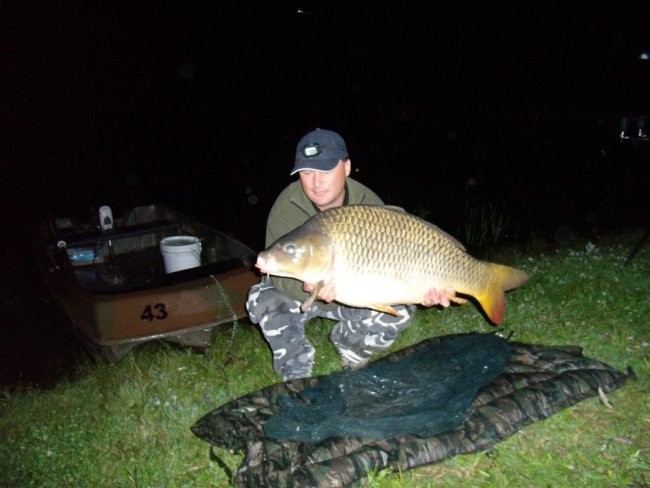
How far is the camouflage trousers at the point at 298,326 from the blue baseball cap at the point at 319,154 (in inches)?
27.1

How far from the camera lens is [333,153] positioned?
236 cm

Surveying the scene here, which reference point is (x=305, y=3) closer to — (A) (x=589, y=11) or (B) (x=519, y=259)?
(A) (x=589, y=11)

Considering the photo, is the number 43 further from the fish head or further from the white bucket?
the fish head

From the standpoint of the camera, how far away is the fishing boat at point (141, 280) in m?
3.04

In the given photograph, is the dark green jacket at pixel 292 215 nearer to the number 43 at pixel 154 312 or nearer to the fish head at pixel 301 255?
the fish head at pixel 301 255

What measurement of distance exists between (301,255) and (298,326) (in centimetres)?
78

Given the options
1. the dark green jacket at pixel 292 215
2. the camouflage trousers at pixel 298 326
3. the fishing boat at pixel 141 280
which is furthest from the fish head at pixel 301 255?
the fishing boat at pixel 141 280

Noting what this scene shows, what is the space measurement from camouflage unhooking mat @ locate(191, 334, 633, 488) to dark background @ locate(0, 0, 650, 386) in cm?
212

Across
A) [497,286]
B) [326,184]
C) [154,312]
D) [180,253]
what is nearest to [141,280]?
[180,253]

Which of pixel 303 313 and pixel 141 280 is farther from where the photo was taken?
pixel 141 280

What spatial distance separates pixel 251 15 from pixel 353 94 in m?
15.6

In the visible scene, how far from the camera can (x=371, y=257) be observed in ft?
6.89

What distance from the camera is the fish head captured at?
2041 millimetres

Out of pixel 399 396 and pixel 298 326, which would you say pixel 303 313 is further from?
pixel 399 396
